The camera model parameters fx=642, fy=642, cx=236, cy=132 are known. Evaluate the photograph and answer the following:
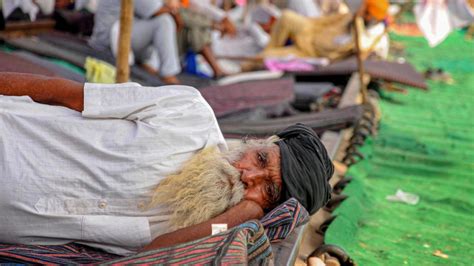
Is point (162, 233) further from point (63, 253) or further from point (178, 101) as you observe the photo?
point (178, 101)

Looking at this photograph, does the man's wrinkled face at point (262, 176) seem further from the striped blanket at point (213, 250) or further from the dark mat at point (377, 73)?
the dark mat at point (377, 73)

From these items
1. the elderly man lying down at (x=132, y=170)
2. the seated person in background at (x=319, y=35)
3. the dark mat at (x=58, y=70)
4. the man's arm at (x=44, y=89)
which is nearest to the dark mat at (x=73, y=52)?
the dark mat at (x=58, y=70)

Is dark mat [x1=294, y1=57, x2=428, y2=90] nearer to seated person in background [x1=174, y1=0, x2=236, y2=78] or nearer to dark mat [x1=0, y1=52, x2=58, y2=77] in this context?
seated person in background [x1=174, y1=0, x2=236, y2=78]

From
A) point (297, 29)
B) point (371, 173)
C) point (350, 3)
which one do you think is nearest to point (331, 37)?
point (297, 29)

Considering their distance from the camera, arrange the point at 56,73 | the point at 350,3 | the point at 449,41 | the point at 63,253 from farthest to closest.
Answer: the point at 449,41 < the point at 350,3 < the point at 56,73 < the point at 63,253

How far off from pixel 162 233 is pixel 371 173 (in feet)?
6.61

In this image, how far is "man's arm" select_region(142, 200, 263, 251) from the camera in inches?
78.3

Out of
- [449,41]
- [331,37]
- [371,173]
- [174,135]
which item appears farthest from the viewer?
[449,41]

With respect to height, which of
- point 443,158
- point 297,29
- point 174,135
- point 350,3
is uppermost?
point 174,135

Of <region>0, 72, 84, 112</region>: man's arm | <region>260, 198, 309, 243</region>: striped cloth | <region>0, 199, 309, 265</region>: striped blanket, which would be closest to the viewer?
<region>0, 199, 309, 265</region>: striped blanket

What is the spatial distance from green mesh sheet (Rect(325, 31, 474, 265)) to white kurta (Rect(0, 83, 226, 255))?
2.70 ft

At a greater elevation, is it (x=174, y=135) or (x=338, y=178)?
(x=174, y=135)

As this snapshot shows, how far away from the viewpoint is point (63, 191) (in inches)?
82.3

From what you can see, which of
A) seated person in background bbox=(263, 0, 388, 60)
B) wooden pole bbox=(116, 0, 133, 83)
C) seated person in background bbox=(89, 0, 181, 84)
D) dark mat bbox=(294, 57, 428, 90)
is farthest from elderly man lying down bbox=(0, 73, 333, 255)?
seated person in background bbox=(263, 0, 388, 60)
